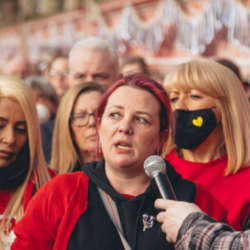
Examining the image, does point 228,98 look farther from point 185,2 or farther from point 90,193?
point 185,2

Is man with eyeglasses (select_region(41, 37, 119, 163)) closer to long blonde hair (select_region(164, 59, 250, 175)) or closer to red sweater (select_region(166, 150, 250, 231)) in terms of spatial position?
long blonde hair (select_region(164, 59, 250, 175))

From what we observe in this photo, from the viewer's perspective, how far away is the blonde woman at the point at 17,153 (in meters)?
2.55

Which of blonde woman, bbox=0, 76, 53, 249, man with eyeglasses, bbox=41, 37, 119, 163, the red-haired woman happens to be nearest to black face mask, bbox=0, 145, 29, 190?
blonde woman, bbox=0, 76, 53, 249

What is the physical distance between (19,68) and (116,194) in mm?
4430

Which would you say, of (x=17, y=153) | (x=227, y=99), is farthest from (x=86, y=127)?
(x=227, y=99)

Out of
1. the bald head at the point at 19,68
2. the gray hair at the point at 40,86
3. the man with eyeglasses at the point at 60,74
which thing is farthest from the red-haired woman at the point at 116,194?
the bald head at the point at 19,68

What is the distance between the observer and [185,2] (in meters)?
8.02

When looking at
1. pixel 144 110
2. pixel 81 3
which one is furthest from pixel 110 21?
pixel 144 110

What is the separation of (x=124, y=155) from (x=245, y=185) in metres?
1.18

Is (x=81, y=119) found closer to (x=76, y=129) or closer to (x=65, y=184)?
(x=76, y=129)

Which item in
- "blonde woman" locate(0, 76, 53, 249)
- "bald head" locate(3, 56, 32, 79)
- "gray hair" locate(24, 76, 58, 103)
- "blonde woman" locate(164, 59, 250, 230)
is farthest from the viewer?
"bald head" locate(3, 56, 32, 79)

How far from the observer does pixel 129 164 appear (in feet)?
6.55

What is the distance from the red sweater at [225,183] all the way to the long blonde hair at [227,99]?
12 centimetres

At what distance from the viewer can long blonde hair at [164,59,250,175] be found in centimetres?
295
